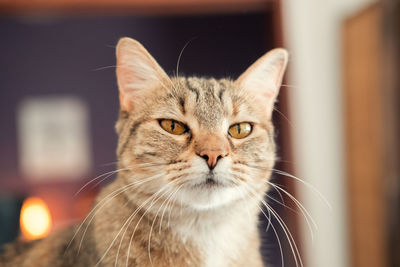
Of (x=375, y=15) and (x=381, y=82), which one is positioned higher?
(x=375, y=15)

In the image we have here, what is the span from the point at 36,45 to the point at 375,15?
1.66 metres

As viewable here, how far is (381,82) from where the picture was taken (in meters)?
1.88

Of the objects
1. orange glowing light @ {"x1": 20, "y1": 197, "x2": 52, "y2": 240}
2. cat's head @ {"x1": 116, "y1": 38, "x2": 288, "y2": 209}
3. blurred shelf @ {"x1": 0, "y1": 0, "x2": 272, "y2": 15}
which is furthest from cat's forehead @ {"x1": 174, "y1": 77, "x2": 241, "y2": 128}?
orange glowing light @ {"x1": 20, "y1": 197, "x2": 52, "y2": 240}

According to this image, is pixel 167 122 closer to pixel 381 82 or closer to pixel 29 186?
pixel 29 186

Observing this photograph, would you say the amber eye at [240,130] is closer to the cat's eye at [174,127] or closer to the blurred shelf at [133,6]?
the cat's eye at [174,127]

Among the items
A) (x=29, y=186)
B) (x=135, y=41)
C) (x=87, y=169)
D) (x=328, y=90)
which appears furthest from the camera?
(x=29, y=186)

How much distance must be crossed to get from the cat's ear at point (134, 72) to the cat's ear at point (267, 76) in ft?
0.36

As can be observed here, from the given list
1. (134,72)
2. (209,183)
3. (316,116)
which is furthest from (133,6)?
(316,116)

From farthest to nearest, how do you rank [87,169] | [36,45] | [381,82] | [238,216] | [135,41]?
[381,82], [36,45], [87,169], [238,216], [135,41]

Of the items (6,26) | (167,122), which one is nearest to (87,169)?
(167,122)

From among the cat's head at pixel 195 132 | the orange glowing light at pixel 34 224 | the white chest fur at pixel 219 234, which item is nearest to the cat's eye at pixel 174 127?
the cat's head at pixel 195 132

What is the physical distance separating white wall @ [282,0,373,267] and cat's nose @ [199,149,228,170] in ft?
0.41

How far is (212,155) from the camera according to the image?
0.48 metres

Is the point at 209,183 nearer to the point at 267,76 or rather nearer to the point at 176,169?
the point at 176,169
